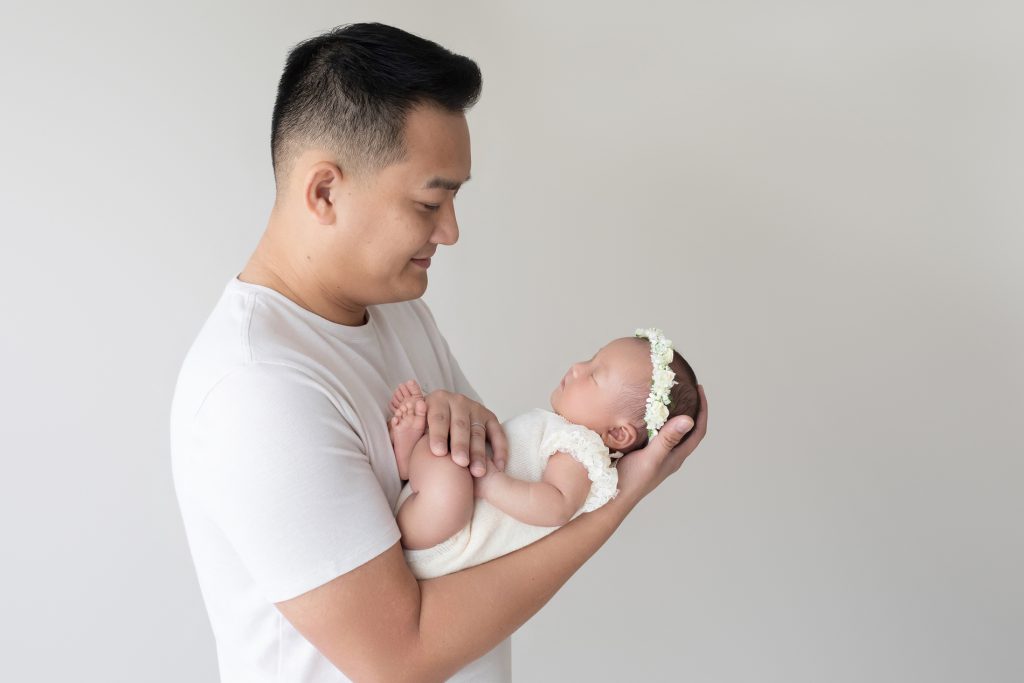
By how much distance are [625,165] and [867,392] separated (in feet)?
3.79

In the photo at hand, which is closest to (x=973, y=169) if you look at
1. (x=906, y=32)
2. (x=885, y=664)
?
(x=906, y=32)

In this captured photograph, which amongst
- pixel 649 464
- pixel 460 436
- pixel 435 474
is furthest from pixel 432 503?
pixel 649 464

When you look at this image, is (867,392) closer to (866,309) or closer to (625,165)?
(866,309)

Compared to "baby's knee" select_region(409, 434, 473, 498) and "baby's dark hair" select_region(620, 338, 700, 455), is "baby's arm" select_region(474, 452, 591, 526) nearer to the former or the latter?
"baby's knee" select_region(409, 434, 473, 498)

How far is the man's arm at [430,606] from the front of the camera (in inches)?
54.9

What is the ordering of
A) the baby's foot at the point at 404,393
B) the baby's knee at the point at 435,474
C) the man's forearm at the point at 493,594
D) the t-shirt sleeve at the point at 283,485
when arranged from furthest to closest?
1. the baby's foot at the point at 404,393
2. the baby's knee at the point at 435,474
3. the man's forearm at the point at 493,594
4. the t-shirt sleeve at the point at 283,485

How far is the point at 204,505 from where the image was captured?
152cm

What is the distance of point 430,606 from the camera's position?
4.89 ft

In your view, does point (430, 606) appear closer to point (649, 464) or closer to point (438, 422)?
point (438, 422)

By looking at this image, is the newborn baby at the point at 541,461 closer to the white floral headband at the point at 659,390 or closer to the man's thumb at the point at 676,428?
the white floral headband at the point at 659,390

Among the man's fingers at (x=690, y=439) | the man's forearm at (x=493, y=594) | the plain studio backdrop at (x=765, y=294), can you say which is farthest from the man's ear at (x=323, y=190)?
the plain studio backdrop at (x=765, y=294)

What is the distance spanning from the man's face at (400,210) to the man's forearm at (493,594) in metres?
0.52

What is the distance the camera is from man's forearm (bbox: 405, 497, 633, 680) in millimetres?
1483

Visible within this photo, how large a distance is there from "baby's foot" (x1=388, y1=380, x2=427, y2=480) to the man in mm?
20
